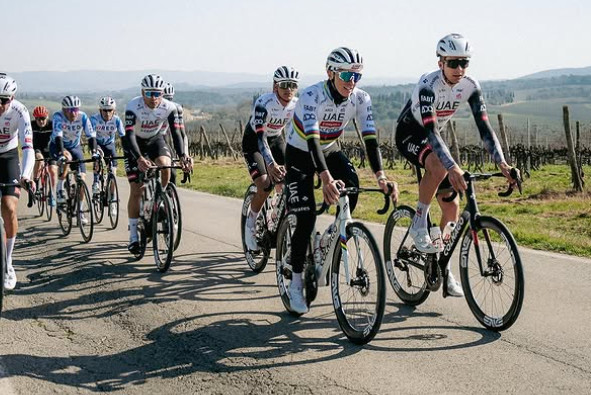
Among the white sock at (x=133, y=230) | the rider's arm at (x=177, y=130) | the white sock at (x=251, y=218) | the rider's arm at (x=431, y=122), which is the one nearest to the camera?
the rider's arm at (x=431, y=122)

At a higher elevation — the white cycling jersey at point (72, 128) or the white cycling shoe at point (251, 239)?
the white cycling jersey at point (72, 128)

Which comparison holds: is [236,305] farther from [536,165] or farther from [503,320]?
[536,165]

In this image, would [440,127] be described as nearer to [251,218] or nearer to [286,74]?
[286,74]

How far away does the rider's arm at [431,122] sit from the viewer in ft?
17.4

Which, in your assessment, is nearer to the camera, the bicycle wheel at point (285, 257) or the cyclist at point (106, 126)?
the bicycle wheel at point (285, 257)

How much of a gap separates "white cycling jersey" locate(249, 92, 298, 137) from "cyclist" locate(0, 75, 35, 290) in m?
2.46

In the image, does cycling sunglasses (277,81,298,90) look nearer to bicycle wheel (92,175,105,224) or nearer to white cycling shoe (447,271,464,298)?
white cycling shoe (447,271,464,298)

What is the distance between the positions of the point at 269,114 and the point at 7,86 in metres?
2.87

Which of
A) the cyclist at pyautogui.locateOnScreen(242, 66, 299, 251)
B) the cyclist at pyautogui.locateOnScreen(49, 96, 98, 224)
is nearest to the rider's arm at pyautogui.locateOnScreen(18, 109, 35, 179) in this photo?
the cyclist at pyautogui.locateOnScreen(242, 66, 299, 251)

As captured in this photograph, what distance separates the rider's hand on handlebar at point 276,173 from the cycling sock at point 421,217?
1.58 meters

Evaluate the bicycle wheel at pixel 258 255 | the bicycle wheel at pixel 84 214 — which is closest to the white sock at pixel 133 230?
the bicycle wheel at pixel 84 214

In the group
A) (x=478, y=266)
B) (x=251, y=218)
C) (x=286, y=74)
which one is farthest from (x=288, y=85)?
(x=478, y=266)

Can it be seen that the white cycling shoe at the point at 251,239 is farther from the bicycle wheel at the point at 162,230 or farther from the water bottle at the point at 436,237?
the water bottle at the point at 436,237

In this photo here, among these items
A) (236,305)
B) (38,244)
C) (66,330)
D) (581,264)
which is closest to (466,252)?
(236,305)
